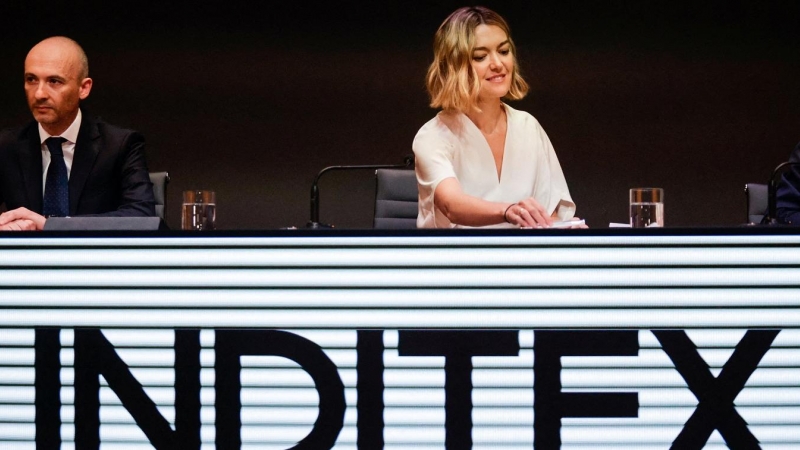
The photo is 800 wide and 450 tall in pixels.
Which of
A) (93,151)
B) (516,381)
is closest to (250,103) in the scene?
(93,151)

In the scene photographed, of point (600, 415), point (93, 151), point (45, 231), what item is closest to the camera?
point (600, 415)

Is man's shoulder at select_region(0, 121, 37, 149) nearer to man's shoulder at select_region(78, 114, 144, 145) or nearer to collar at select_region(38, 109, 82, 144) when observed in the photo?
collar at select_region(38, 109, 82, 144)

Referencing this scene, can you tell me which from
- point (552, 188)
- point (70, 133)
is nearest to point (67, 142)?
point (70, 133)

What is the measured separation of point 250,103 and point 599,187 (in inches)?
96.4

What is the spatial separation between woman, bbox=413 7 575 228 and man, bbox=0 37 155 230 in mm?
1053

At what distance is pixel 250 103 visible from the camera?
5.16 meters

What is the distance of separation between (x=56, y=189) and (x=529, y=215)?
1685mm

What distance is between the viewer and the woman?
2178mm

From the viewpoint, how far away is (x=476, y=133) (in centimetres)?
223

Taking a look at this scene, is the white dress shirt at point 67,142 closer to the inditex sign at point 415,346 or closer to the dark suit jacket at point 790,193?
the inditex sign at point 415,346

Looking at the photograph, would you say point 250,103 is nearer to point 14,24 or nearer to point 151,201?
point 14,24

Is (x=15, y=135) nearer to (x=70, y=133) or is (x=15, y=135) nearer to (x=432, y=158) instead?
(x=70, y=133)

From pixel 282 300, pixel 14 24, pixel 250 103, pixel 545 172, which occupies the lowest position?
pixel 282 300

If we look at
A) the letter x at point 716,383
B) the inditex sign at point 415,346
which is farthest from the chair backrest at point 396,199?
the letter x at point 716,383
